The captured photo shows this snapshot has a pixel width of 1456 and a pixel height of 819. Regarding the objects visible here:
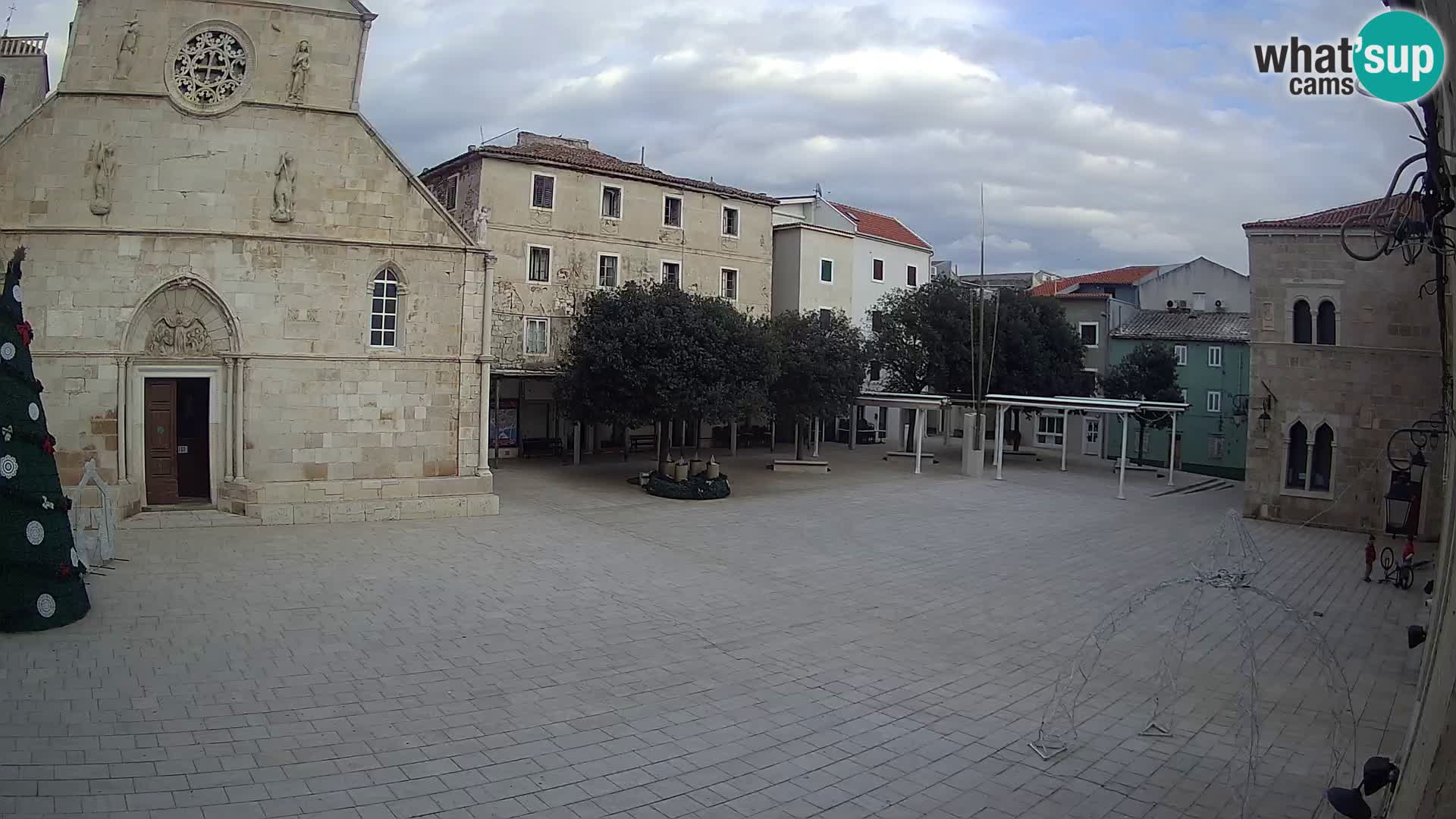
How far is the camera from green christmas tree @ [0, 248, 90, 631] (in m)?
10.5

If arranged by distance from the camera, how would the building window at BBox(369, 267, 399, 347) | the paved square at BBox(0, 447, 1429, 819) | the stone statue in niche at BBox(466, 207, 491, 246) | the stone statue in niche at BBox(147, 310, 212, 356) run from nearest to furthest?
1. the paved square at BBox(0, 447, 1429, 819)
2. the stone statue in niche at BBox(147, 310, 212, 356)
3. the building window at BBox(369, 267, 399, 347)
4. the stone statue in niche at BBox(466, 207, 491, 246)

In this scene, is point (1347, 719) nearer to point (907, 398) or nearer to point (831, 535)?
point (831, 535)

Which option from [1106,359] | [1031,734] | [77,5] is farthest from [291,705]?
[1106,359]

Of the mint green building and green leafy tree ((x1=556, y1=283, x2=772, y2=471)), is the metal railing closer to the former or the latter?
green leafy tree ((x1=556, y1=283, x2=772, y2=471))

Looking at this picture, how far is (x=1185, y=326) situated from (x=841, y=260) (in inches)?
722

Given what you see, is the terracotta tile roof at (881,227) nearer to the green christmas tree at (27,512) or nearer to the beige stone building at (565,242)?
the beige stone building at (565,242)

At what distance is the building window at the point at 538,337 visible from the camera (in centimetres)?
3014

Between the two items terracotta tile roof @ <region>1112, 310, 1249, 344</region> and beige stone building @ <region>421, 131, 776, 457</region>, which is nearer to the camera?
beige stone building @ <region>421, 131, 776, 457</region>

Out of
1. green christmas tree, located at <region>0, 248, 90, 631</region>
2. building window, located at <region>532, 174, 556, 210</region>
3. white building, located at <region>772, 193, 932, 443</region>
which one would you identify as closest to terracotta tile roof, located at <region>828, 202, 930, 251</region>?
white building, located at <region>772, 193, 932, 443</region>

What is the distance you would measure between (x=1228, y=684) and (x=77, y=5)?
24.3 m

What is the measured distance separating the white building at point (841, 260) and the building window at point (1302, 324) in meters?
15.7

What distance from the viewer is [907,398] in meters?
31.9

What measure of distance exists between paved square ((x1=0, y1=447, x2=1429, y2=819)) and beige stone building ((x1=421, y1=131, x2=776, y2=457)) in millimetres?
12502

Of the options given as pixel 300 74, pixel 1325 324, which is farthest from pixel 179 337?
pixel 1325 324
